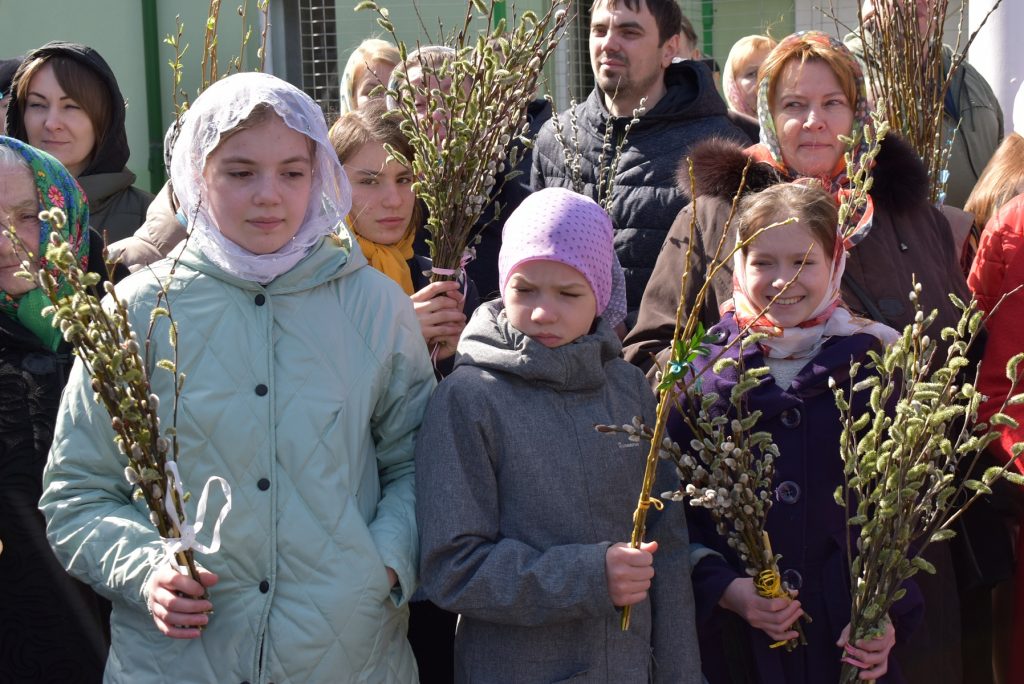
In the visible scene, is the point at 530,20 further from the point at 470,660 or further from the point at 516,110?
the point at 470,660

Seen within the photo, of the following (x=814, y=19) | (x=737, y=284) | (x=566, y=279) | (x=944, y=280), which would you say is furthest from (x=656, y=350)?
(x=814, y=19)

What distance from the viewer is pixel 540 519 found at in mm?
2689

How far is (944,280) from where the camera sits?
348 centimetres

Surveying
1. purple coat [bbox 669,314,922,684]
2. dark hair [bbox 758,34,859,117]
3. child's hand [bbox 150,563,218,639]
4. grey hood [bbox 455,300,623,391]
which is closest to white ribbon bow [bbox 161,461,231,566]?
child's hand [bbox 150,563,218,639]

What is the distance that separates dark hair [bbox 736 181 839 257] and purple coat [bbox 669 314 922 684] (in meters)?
0.27

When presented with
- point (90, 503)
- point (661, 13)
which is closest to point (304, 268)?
point (90, 503)

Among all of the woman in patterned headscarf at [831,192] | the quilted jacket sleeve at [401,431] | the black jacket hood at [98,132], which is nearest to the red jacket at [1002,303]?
the woman in patterned headscarf at [831,192]

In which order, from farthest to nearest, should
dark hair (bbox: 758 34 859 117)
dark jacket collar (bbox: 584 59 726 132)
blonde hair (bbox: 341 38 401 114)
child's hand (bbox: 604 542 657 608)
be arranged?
1. blonde hair (bbox: 341 38 401 114)
2. dark jacket collar (bbox: 584 59 726 132)
3. dark hair (bbox: 758 34 859 117)
4. child's hand (bbox: 604 542 657 608)

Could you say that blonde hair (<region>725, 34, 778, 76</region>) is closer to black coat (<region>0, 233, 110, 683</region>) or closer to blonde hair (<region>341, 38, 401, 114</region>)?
blonde hair (<region>341, 38, 401, 114</region>)

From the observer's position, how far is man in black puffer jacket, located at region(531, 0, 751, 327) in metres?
3.96

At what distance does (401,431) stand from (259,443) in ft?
1.10

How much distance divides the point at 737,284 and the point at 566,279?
53 cm

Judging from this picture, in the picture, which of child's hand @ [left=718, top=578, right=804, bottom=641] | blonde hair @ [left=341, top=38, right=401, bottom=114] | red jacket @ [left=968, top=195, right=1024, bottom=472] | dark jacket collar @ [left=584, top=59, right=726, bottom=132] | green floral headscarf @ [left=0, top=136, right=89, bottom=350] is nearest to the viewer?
child's hand @ [left=718, top=578, right=804, bottom=641]

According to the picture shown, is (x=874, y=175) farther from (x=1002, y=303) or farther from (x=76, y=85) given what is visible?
(x=76, y=85)
